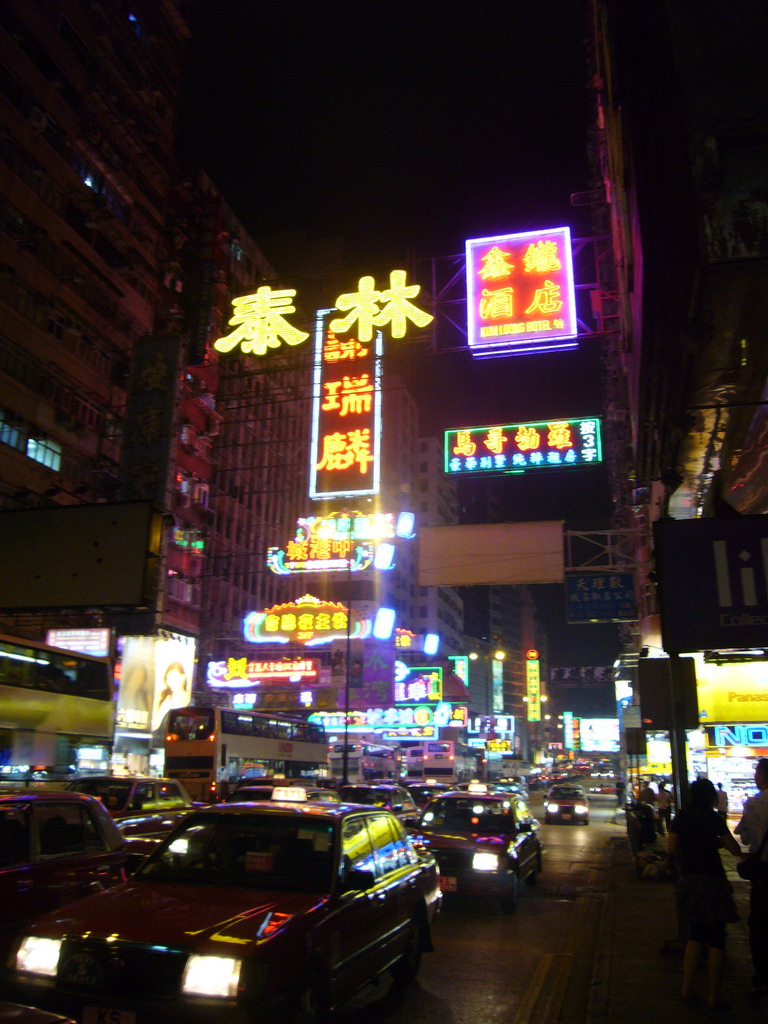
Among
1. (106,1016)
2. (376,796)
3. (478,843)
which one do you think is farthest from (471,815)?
(106,1016)

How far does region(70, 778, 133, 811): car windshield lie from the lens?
541 inches

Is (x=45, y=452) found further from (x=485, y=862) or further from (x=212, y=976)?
(x=212, y=976)

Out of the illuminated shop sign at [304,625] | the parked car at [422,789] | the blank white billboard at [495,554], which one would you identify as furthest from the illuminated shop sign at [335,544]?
the blank white billboard at [495,554]

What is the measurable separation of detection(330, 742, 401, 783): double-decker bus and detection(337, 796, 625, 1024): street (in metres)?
30.8

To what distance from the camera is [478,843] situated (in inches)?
482

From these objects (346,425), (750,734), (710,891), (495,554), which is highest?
(346,425)

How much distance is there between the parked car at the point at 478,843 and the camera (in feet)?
39.5

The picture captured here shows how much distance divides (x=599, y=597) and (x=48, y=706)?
1411 cm

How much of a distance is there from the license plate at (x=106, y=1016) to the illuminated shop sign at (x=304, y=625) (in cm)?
3508

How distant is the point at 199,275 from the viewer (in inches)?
1518

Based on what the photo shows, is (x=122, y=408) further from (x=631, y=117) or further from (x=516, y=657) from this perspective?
(x=516, y=657)

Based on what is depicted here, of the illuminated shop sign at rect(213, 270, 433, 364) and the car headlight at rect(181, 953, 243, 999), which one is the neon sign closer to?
the illuminated shop sign at rect(213, 270, 433, 364)

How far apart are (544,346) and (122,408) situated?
25.5 metres

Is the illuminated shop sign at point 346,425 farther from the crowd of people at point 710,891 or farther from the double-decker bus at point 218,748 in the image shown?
the crowd of people at point 710,891
